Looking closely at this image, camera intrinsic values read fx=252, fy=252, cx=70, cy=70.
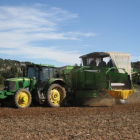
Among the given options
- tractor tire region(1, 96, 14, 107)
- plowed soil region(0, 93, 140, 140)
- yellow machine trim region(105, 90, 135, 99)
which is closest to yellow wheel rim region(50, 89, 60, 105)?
tractor tire region(1, 96, 14, 107)

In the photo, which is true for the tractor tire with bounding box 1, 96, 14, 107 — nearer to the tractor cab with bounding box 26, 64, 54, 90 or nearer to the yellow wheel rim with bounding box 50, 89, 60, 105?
the tractor cab with bounding box 26, 64, 54, 90

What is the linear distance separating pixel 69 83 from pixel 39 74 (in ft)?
7.30

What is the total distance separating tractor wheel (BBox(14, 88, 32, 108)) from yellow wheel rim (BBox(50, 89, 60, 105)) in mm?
1405

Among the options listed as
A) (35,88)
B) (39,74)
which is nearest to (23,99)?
(35,88)

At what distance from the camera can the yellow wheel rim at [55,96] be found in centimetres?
1330

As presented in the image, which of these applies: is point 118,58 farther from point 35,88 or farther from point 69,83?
point 35,88

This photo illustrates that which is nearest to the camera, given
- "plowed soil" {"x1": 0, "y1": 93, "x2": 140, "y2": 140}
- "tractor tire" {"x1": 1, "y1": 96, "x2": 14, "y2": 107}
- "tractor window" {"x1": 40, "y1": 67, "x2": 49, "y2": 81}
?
"plowed soil" {"x1": 0, "y1": 93, "x2": 140, "y2": 140}

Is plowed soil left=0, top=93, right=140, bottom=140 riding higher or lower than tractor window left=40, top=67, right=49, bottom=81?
lower

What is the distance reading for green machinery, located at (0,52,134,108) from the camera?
494 inches

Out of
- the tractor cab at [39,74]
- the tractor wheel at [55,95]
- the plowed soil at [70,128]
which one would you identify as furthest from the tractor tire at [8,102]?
the plowed soil at [70,128]

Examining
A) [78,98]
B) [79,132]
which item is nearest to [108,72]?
[78,98]

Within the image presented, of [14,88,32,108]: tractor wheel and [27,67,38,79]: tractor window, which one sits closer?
[14,88,32,108]: tractor wheel

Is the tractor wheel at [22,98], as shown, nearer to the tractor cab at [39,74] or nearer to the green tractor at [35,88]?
the green tractor at [35,88]

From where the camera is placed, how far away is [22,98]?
1205 cm
